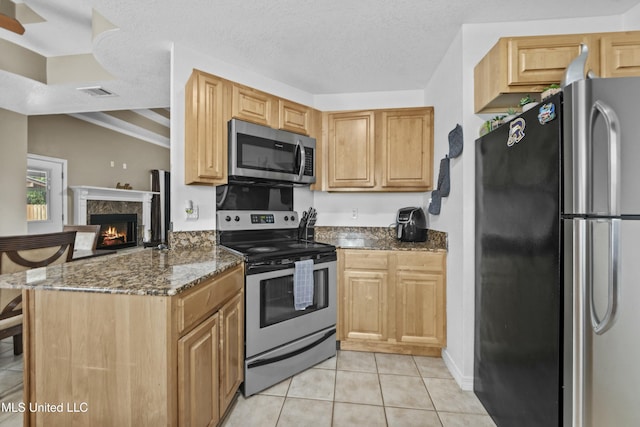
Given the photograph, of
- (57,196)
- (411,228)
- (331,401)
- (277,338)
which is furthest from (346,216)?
(57,196)

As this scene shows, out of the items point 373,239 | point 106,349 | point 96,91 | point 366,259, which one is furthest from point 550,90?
point 96,91

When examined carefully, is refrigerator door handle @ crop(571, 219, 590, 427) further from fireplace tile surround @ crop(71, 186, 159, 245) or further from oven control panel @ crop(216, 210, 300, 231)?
fireplace tile surround @ crop(71, 186, 159, 245)

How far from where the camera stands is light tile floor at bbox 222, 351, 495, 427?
1.65 metres

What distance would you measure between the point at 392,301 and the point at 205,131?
2014 mm

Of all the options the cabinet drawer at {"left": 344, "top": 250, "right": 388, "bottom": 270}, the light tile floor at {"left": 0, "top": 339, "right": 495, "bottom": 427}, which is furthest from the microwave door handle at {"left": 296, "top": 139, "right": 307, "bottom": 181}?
the light tile floor at {"left": 0, "top": 339, "right": 495, "bottom": 427}

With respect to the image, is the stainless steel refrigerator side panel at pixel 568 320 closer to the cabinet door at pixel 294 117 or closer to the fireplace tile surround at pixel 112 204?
the cabinet door at pixel 294 117

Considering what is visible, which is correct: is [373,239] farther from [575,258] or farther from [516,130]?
[575,258]

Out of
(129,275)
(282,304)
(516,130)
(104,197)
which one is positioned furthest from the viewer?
(104,197)

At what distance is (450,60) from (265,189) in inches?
74.2

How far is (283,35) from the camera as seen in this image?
6.83 ft

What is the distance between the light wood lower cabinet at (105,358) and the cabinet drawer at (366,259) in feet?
4.91

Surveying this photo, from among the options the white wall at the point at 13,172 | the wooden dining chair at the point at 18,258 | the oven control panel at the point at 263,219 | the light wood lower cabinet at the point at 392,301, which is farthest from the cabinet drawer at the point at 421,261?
the white wall at the point at 13,172

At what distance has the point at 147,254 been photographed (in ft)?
6.26

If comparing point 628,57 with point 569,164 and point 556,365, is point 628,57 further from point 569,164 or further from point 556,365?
point 556,365
